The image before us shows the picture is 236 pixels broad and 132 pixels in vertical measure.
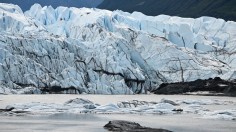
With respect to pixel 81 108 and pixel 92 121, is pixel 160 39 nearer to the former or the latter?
pixel 81 108

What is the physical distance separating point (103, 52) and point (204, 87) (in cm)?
1916

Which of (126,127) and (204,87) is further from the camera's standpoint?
(204,87)

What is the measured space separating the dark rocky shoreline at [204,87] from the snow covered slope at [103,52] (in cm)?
356

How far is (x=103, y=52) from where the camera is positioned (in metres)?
80.8

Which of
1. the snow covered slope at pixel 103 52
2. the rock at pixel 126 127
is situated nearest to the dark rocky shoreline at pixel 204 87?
the snow covered slope at pixel 103 52

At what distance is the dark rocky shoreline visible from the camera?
245 ft

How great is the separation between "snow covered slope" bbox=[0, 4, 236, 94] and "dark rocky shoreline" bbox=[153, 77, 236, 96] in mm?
3562

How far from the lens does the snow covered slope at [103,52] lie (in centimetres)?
6912

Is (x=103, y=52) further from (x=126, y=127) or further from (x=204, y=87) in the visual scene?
(x=126, y=127)

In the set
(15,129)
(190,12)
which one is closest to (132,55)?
(15,129)

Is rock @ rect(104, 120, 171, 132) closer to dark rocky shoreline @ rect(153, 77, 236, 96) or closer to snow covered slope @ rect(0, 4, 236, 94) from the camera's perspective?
snow covered slope @ rect(0, 4, 236, 94)

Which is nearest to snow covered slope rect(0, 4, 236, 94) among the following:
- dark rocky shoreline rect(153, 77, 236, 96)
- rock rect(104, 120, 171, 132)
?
dark rocky shoreline rect(153, 77, 236, 96)

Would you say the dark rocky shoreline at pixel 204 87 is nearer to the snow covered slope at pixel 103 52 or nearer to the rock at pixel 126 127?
the snow covered slope at pixel 103 52

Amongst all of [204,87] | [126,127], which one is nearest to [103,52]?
[204,87]
